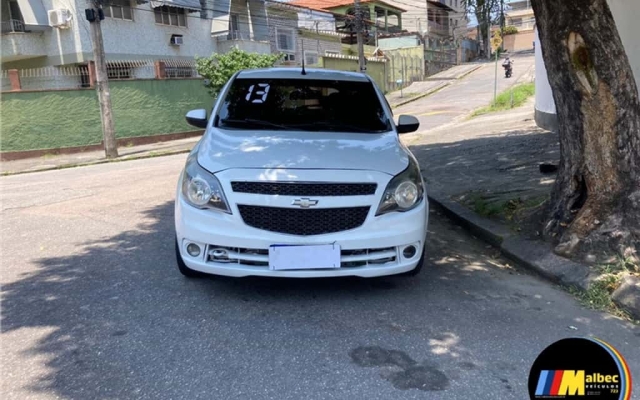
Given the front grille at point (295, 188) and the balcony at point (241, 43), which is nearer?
the front grille at point (295, 188)

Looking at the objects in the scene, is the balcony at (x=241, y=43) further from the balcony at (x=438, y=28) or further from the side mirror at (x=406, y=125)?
the balcony at (x=438, y=28)

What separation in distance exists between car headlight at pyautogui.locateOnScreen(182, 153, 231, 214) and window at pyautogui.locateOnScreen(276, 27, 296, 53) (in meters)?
A: 31.8

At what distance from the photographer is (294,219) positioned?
3.58m

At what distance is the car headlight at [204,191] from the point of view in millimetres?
3646

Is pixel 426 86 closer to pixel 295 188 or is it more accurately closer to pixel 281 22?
pixel 281 22

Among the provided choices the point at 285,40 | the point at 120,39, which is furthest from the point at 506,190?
the point at 285,40

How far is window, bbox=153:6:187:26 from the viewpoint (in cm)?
2408

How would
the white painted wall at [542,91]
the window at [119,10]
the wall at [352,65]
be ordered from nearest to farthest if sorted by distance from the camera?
the white painted wall at [542,91] → the window at [119,10] → the wall at [352,65]

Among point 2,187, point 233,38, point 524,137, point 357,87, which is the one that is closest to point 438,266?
point 357,87

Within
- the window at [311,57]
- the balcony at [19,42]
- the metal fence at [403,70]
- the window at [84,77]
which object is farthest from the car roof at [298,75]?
the metal fence at [403,70]

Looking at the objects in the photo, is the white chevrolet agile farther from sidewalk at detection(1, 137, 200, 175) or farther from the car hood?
sidewalk at detection(1, 137, 200, 175)

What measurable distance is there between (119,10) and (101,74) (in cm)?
840

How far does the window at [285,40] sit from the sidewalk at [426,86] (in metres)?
7.18

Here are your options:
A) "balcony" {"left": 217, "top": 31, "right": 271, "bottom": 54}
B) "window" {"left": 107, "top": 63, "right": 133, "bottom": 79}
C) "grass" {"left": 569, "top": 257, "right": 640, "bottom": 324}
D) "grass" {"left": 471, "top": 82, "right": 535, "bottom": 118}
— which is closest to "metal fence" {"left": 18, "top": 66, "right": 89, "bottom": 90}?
"window" {"left": 107, "top": 63, "right": 133, "bottom": 79}
